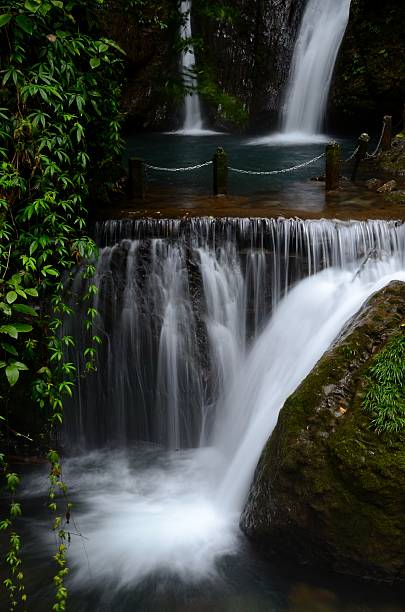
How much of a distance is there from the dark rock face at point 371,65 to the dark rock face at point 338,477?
11.9 meters

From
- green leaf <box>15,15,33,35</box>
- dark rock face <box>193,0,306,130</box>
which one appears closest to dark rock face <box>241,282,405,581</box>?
green leaf <box>15,15,33,35</box>

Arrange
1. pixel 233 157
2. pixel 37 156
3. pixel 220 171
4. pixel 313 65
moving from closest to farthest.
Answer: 1. pixel 37 156
2. pixel 220 171
3. pixel 233 157
4. pixel 313 65

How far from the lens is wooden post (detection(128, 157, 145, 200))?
891cm

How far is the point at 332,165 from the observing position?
9.60m

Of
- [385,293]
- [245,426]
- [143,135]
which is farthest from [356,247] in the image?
[143,135]

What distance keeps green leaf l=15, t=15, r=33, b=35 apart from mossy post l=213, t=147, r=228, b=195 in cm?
467

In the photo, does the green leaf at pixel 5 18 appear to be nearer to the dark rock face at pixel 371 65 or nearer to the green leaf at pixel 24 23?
the green leaf at pixel 24 23

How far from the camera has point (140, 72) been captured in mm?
17641

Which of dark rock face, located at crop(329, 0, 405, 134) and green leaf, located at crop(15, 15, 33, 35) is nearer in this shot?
green leaf, located at crop(15, 15, 33, 35)

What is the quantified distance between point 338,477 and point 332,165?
6.30 metres

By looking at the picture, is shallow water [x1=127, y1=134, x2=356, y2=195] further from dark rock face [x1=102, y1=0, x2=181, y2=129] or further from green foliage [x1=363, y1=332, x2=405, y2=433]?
green foliage [x1=363, y1=332, x2=405, y2=433]

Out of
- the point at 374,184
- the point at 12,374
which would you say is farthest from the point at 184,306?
the point at 374,184

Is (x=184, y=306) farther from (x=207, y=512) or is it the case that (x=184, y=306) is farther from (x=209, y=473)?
(x=207, y=512)

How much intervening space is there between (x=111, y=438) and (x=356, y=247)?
13.2 feet
